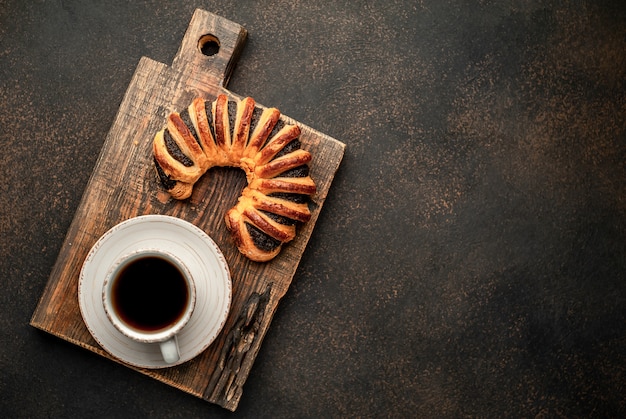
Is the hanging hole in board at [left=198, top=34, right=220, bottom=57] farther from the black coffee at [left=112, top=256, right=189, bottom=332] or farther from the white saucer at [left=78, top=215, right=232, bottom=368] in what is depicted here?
the black coffee at [left=112, top=256, right=189, bottom=332]

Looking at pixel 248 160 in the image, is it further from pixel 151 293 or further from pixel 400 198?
pixel 400 198

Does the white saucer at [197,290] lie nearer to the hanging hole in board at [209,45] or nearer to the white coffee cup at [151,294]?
the white coffee cup at [151,294]

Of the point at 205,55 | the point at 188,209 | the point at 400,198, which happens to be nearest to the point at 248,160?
the point at 188,209

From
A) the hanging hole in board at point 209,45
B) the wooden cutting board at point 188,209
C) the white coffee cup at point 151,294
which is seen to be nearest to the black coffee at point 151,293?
the white coffee cup at point 151,294

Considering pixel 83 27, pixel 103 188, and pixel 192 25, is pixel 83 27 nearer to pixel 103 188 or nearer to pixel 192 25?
pixel 192 25

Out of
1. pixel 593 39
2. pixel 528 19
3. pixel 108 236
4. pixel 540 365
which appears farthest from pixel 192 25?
pixel 540 365

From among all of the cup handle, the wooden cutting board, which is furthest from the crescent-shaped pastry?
the cup handle
